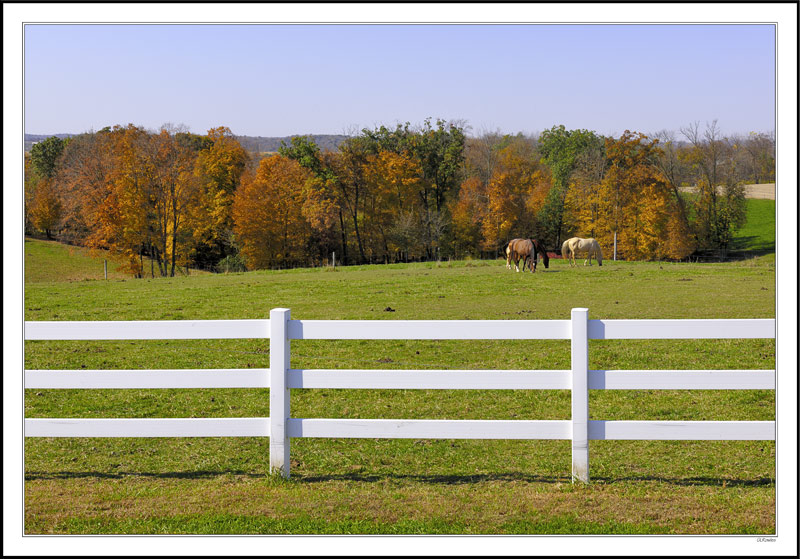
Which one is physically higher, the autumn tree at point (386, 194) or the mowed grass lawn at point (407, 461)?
the autumn tree at point (386, 194)

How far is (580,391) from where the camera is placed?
6.53 meters

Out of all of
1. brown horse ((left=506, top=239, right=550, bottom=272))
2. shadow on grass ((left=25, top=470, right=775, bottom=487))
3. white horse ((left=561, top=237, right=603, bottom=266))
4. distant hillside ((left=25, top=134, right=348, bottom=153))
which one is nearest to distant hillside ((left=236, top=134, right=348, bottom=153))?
distant hillside ((left=25, top=134, right=348, bottom=153))

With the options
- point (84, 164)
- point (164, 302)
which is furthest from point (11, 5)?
point (84, 164)

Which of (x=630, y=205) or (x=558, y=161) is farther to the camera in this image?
(x=558, y=161)

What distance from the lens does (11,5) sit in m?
6.57

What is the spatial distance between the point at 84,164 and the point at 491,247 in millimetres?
33619

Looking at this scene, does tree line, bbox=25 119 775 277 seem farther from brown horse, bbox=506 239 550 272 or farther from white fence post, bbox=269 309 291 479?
white fence post, bbox=269 309 291 479

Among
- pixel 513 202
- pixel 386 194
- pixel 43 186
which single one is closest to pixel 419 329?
pixel 386 194

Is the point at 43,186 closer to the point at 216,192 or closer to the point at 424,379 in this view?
the point at 216,192

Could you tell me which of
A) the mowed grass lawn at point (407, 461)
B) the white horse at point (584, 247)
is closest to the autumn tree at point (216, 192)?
the white horse at point (584, 247)

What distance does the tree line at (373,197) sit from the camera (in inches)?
2392

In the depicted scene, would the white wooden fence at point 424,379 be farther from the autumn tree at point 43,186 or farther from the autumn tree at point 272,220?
the autumn tree at point 43,186

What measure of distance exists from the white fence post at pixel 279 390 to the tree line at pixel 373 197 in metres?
52.4

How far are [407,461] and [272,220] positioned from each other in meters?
57.2
